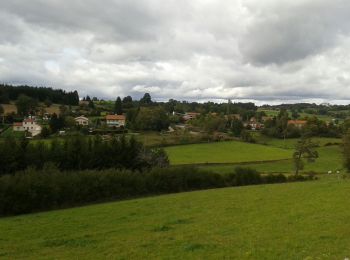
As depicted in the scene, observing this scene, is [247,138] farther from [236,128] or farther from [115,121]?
[115,121]

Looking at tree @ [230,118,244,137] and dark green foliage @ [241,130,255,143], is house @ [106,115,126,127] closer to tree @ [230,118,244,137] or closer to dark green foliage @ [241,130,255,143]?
tree @ [230,118,244,137]

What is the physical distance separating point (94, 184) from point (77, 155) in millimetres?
20913

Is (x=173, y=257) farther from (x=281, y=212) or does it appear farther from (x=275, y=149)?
(x=275, y=149)

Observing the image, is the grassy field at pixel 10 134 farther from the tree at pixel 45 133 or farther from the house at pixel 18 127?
the tree at pixel 45 133

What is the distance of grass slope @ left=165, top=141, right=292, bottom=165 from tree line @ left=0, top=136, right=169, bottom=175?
36.7ft

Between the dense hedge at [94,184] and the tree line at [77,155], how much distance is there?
10803mm

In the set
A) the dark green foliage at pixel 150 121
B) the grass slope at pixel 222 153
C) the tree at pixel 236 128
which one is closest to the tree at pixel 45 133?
the dark green foliage at pixel 150 121

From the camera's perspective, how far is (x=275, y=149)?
345 ft

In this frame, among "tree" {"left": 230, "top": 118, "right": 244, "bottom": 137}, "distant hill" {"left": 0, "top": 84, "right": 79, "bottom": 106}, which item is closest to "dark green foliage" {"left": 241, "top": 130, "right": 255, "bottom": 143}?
"tree" {"left": 230, "top": 118, "right": 244, "bottom": 137}

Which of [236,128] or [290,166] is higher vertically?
[236,128]

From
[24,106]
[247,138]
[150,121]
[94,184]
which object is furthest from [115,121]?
[94,184]

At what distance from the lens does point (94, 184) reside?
152ft

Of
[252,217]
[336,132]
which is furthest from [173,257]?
[336,132]

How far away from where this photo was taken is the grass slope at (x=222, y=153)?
87500 millimetres
